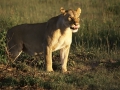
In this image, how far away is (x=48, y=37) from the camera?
677cm

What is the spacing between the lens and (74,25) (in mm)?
6320

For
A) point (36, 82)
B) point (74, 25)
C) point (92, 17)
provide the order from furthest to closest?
1. point (92, 17)
2. point (74, 25)
3. point (36, 82)

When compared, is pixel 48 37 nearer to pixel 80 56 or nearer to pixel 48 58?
pixel 48 58

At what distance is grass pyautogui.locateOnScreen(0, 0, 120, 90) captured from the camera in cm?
528

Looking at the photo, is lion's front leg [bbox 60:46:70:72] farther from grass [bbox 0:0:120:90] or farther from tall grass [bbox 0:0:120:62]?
tall grass [bbox 0:0:120:62]

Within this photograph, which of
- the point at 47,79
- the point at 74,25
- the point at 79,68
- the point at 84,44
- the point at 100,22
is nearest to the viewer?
the point at 47,79

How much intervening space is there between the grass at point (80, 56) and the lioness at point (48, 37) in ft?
0.76

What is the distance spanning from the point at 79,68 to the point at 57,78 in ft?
4.53

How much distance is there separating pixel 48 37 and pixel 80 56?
4.23ft

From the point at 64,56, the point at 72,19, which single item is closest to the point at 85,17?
the point at 64,56

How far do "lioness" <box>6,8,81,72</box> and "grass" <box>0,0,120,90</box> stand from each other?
233 mm

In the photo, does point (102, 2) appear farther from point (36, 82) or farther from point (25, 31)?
point (36, 82)

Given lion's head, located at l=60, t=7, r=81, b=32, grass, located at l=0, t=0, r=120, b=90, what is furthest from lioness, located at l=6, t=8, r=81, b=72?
grass, located at l=0, t=0, r=120, b=90

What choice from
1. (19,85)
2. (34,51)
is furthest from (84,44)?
(19,85)
